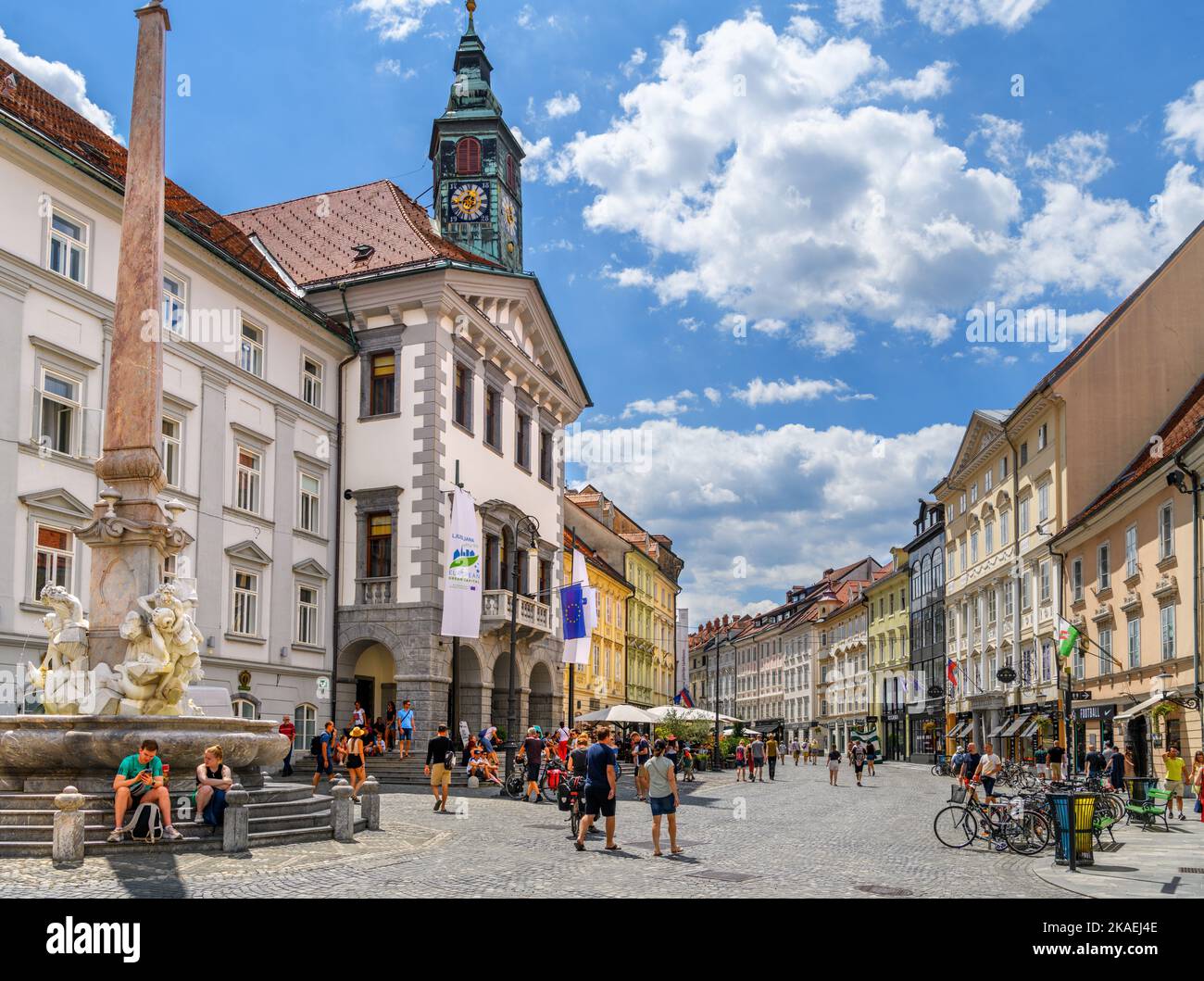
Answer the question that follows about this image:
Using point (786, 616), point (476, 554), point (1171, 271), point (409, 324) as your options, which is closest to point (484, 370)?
point (409, 324)

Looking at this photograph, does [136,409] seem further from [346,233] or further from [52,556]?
[346,233]

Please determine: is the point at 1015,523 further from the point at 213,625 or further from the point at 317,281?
the point at 213,625

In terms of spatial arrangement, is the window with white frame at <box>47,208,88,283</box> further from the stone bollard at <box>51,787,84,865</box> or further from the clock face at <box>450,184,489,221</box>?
the clock face at <box>450,184,489,221</box>

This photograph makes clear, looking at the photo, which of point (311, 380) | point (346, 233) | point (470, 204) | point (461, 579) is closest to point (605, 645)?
point (470, 204)

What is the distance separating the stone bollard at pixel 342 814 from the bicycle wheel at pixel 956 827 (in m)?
8.44

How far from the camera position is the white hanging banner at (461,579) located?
1298 inches

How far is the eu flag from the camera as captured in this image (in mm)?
38000

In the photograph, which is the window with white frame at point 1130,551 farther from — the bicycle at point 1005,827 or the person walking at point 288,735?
the person walking at point 288,735

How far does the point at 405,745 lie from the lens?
32969 millimetres

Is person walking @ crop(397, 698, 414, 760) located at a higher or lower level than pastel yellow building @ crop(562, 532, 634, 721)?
lower

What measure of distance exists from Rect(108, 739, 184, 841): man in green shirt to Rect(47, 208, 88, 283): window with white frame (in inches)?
558

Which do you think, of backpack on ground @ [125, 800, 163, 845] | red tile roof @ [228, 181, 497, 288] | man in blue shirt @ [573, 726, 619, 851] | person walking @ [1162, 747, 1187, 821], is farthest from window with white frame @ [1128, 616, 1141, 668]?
backpack on ground @ [125, 800, 163, 845]

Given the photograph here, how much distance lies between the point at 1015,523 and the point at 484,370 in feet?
77.8

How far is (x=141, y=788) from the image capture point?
14.2 metres
